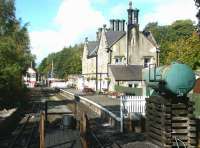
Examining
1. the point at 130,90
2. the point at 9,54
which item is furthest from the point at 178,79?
the point at 130,90

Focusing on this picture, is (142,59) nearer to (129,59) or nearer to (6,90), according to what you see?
(129,59)

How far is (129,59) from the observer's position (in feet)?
245

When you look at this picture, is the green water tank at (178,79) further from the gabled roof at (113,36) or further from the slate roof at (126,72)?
the gabled roof at (113,36)

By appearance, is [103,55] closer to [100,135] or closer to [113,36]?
[113,36]

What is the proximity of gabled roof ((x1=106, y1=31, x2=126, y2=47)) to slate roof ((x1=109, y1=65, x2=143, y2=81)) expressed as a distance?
215 inches

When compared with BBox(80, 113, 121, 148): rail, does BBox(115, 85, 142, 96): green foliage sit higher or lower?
higher

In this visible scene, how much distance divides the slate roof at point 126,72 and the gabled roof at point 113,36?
546cm

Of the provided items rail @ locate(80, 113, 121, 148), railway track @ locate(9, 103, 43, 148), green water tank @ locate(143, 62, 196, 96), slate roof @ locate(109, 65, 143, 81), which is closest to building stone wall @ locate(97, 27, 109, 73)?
slate roof @ locate(109, 65, 143, 81)

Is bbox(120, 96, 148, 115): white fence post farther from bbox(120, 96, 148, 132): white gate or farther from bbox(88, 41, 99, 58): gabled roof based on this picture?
bbox(88, 41, 99, 58): gabled roof

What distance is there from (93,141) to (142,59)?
183 ft

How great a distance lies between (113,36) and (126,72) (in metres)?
10.4

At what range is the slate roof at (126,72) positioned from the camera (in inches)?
2644

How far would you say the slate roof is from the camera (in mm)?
67162

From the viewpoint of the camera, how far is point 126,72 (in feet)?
225
